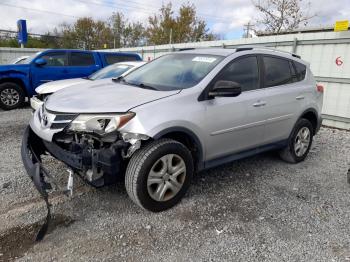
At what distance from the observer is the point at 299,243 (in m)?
2.72

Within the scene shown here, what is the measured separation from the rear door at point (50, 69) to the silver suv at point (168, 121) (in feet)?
18.1

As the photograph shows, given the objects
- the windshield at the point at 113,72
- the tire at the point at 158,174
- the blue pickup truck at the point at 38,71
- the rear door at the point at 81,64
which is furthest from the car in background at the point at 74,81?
the tire at the point at 158,174

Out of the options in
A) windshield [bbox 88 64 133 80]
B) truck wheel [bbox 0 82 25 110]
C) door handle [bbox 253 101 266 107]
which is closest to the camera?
door handle [bbox 253 101 266 107]

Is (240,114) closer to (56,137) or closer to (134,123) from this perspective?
(134,123)

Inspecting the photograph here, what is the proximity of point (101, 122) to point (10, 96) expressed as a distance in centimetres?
695

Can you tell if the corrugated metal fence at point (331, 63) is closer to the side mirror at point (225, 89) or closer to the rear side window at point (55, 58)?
the side mirror at point (225, 89)

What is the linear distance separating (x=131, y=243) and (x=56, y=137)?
1257 mm

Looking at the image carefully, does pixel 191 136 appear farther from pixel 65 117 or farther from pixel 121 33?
pixel 121 33

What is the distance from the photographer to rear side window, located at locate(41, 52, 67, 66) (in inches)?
347

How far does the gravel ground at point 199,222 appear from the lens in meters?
2.53

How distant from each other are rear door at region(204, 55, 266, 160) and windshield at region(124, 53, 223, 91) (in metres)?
0.22

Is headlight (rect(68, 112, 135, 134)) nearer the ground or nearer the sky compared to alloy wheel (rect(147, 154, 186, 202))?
nearer the sky

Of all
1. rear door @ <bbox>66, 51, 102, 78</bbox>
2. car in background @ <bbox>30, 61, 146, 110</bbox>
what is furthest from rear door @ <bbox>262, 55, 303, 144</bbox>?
rear door @ <bbox>66, 51, 102, 78</bbox>

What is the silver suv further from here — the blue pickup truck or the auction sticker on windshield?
the blue pickup truck
